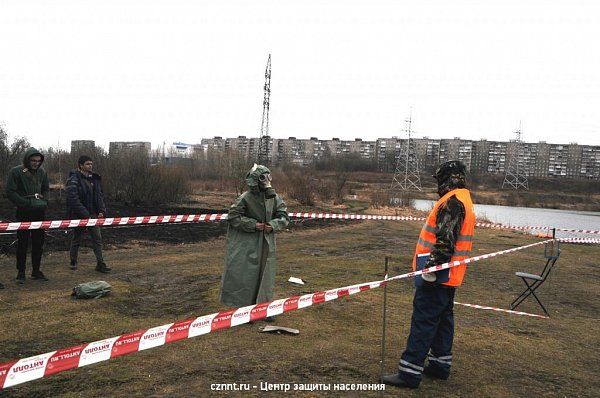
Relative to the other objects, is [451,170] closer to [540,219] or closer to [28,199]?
[28,199]

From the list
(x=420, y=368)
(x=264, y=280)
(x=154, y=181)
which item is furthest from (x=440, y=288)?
(x=154, y=181)

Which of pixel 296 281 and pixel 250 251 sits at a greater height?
pixel 250 251

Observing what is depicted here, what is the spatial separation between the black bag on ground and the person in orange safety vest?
14.2ft

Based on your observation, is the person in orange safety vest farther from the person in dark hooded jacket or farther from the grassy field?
the person in dark hooded jacket

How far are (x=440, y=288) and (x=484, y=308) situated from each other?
12.2 ft

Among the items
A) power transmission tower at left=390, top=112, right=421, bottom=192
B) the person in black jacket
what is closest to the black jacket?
the person in black jacket

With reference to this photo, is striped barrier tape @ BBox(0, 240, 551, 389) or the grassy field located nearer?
striped barrier tape @ BBox(0, 240, 551, 389)

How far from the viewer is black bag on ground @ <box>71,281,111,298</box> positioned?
6.54 m

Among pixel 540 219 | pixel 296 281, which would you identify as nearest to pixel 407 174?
pixel 540 219

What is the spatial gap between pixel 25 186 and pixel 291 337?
5.11 metres

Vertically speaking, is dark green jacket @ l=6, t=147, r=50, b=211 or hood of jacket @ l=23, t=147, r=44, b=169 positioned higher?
hood of jacket @ l=23, t=147, r=44, b=169

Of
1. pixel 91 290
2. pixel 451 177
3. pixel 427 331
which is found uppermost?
pixel 451 177

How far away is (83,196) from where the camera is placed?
847cm

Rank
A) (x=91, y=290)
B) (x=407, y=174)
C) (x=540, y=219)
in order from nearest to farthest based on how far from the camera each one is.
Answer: (x=91, y=290) < (x=540, y=219) < (x=407, y=174)
